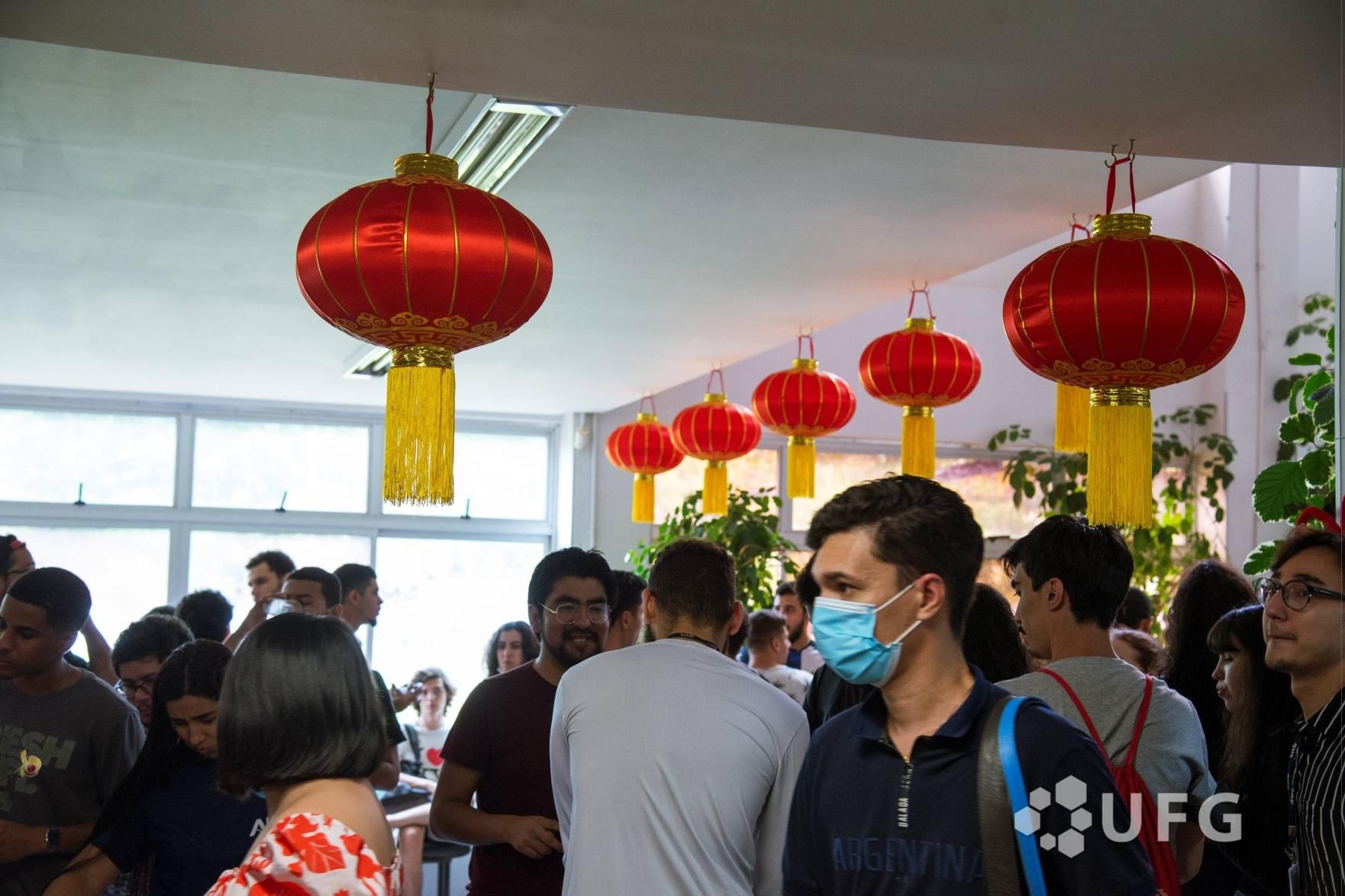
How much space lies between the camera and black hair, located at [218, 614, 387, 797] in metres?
1.59

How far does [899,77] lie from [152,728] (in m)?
1.97

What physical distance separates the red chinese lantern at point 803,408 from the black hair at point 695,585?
3130 mm

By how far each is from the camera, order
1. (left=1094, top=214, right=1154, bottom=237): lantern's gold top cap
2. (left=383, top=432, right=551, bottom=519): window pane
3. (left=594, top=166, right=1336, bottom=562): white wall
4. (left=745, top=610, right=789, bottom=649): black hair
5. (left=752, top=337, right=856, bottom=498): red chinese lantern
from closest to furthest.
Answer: (left=1094, top=214, right=1154, bottom=237): lantern's gold top cap, (left=745, top=610, right=789, bottom=649): black hair, (left=752, top=337, right=856, bottom=498): red chinese lantern, (left=594, top=166, right=1336, bottom=562): white wall, (left=383, top=432, right=551, bottom=519): window pane

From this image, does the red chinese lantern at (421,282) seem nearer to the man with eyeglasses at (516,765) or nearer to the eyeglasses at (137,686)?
the man with eyeglasses at (516,765)

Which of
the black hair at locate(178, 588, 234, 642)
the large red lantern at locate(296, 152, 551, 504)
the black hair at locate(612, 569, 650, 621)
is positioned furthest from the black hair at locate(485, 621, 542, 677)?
the large red lantern at locate(296, 152, 551, 504)

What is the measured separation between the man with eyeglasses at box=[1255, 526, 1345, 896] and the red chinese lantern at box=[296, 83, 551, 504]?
5.13 feet

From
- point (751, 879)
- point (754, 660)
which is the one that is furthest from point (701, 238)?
point (751, 879)

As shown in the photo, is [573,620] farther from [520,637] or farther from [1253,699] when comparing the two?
[520,637]

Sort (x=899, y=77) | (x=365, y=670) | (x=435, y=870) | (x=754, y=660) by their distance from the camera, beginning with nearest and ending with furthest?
1. (x=365, y=670)
2. (x=899, y=77)
3. (x=754, y=660)
4. (x=435, y=870)

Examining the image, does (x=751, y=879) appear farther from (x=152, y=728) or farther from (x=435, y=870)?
(x=435, y=870)

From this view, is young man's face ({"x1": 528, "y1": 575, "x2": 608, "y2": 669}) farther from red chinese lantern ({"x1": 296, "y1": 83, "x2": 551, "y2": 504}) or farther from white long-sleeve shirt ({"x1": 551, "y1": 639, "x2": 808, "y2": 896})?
white long-sleeve shirt ({"x1": 551, "y1": 639, "x2": 808, "y2": 896})

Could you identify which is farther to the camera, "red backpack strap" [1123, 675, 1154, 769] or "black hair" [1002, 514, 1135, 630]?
"black hair" [1002, 514, 1135, 630]

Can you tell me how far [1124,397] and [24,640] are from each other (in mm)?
2590

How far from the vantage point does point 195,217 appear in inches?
180
